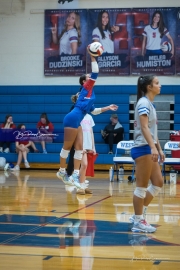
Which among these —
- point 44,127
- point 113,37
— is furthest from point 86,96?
point 113,37

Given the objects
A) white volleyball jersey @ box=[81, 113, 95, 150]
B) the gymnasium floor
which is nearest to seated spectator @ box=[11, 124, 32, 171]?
white volleyball jersey @ box=[81, 113, 95, 150]

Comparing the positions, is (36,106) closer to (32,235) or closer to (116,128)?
(116,128)

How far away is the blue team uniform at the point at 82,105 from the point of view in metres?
8.20

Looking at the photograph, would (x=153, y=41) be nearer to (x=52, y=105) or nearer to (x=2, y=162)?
(x=52, y=105)

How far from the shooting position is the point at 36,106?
56.0 ft

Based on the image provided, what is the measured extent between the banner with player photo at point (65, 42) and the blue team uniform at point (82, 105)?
359 inches

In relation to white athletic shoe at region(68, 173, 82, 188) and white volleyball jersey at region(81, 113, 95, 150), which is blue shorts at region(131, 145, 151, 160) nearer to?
white athletic shoe at region(68, 173, 82, 188)

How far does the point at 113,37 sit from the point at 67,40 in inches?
56.6

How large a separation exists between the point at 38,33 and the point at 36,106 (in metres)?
2.38

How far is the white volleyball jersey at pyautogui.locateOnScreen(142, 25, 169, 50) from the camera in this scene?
1683 centimetres

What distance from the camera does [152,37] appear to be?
16.9 meters

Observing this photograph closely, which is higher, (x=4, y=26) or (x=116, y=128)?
(x=4, y=26)

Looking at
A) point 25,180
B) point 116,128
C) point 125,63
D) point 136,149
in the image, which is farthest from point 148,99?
point 125,63

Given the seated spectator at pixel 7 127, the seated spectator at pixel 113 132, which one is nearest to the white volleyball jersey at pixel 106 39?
the seated spectator at pixel 113 132
